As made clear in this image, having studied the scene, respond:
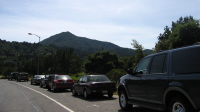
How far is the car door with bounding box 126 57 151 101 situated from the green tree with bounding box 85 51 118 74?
60576 millimetres

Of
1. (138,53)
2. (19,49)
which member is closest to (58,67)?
(138,53)

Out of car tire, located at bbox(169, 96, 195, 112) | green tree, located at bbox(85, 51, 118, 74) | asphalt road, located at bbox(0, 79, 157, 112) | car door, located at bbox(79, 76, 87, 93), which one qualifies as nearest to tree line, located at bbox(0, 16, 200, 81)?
green tree, located at bbox(85, 51, 118, 74)

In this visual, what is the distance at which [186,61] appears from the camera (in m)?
5.65

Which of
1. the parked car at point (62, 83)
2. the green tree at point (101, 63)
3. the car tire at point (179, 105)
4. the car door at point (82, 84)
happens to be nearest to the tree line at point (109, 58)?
the green tree at point (101, 63)

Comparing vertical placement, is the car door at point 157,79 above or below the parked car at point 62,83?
above

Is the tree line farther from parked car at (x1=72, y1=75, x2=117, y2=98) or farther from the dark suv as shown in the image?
the dark suv

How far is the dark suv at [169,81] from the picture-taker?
17.4ft

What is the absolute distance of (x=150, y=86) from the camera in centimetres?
700

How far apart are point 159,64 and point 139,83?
1.19m

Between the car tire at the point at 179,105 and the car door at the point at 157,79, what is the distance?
464mm

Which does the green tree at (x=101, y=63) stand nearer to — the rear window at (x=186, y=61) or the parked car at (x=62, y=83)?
the parked car at (x=62, y=83)

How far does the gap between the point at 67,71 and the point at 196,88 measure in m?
46.2

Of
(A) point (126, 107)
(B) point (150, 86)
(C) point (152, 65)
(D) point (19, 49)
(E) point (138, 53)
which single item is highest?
(D) point (19, 49)

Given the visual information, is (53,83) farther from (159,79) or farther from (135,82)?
(159,79)
